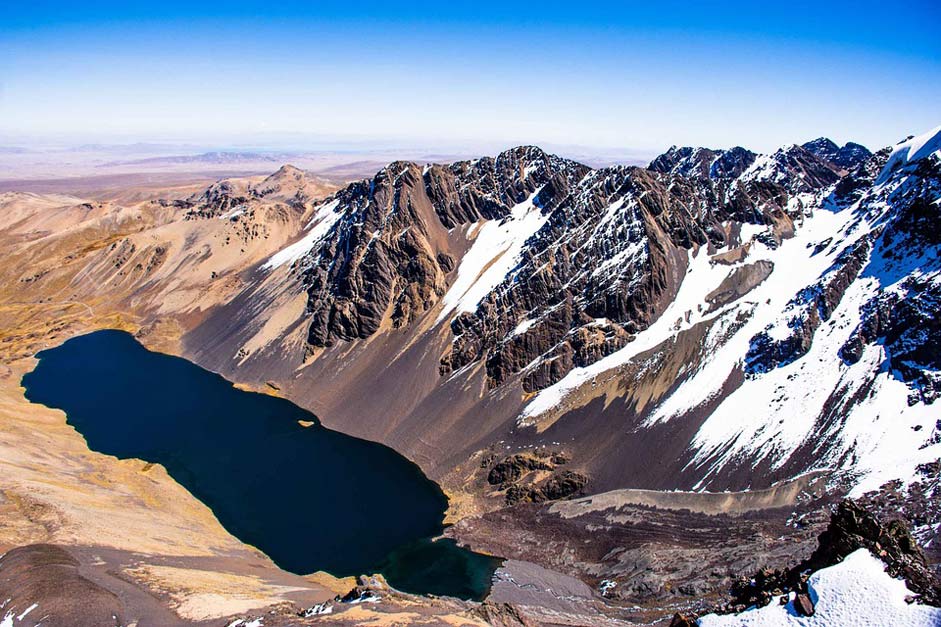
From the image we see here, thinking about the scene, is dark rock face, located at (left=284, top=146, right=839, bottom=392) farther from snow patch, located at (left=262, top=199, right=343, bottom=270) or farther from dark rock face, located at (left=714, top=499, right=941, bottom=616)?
dark rock face, located at (left=714, top=499, right=941, bottom=616)

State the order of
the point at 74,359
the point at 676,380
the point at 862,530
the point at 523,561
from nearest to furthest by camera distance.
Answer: the point at 862,530 → the point at 523,561 → the point at 676,380 → the point at 74,359

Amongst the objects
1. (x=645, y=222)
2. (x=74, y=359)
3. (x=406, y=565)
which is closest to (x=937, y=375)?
(x=645, y=222)

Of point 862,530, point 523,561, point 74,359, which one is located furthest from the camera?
point 74,359

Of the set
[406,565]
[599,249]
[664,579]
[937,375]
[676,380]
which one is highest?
[599,249]

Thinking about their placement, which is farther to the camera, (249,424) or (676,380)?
(249,424)

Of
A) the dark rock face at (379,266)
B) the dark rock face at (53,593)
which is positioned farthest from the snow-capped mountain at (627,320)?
the dark rock face at (53,593)

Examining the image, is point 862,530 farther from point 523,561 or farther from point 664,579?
point 523,561

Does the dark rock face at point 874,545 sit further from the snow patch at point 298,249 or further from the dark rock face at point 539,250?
the snow patch at point 298,249
